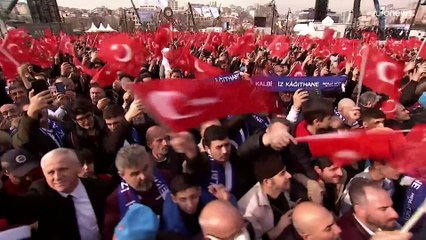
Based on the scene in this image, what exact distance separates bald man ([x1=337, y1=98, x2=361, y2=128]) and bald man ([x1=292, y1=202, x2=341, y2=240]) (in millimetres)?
2180

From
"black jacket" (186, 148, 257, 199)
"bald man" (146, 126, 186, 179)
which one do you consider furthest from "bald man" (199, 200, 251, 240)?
"bald man" (146, 126, 186, 179)

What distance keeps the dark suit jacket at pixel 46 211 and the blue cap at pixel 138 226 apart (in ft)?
1.72

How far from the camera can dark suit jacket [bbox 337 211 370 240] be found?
2234 millimetres

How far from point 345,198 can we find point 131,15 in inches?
2344

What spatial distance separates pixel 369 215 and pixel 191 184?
3.16ft

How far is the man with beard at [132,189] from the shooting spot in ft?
7.99

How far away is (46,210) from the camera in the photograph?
92.3 inches

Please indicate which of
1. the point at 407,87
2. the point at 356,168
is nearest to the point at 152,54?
the point at 407,87

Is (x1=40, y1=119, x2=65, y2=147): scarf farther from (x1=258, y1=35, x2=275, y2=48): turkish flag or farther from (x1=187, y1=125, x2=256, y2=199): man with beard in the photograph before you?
(x1=258, y1=35, x2=275, y2=48): turkish flag

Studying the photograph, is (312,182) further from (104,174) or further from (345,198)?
(104,174)

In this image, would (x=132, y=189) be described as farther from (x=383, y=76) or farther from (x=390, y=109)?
(x=383, y=76)

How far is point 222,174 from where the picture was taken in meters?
2.95

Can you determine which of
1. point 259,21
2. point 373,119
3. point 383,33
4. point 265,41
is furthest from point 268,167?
point 259,21

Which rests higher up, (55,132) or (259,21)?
(55,132)
